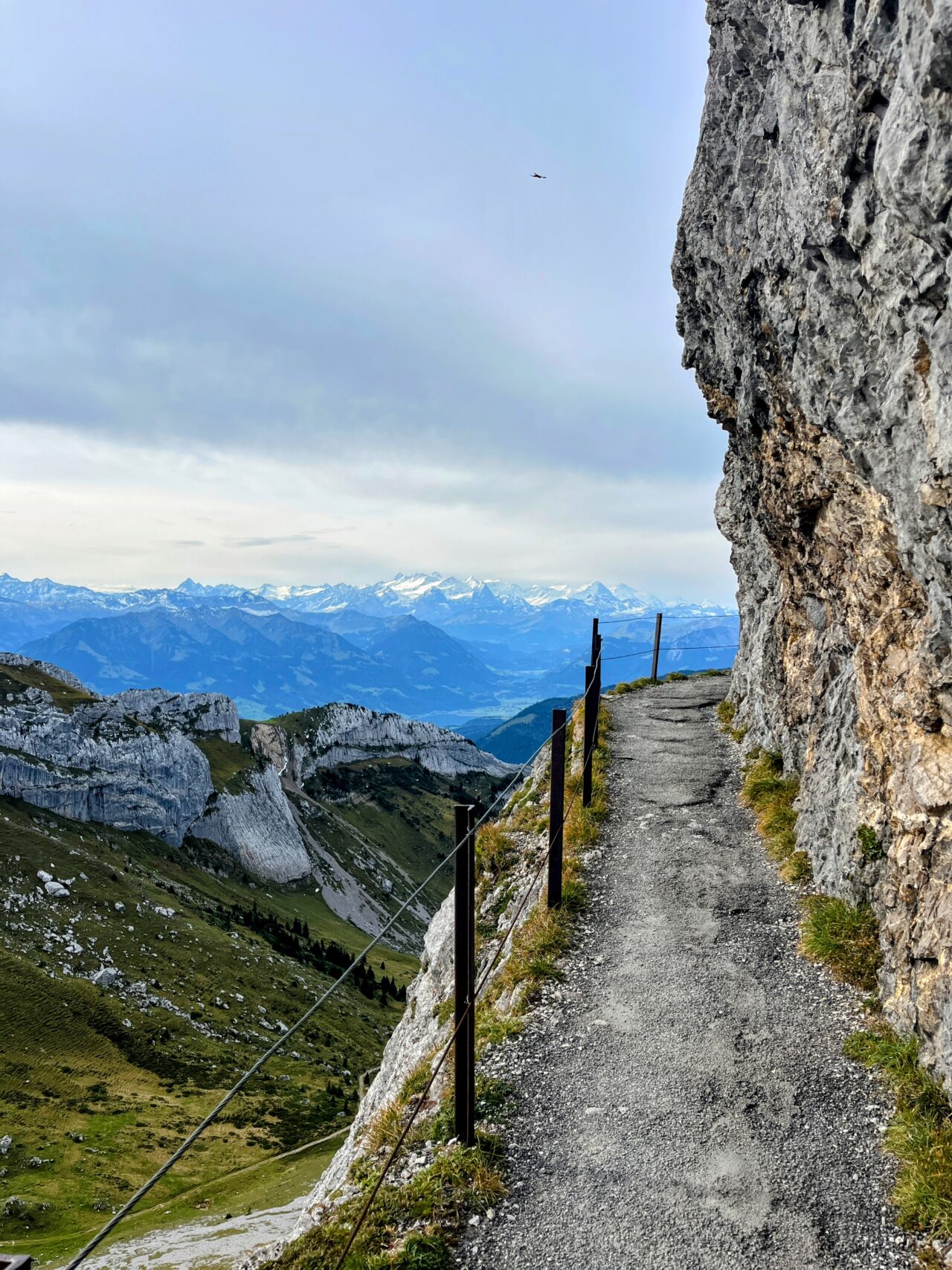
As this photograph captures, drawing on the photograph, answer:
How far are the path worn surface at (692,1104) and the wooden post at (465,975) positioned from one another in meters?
0.83

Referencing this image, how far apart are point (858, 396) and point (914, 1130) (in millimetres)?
9321

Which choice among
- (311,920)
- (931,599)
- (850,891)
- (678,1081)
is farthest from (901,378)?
(311,920)

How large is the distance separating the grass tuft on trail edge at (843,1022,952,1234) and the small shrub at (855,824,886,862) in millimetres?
2669

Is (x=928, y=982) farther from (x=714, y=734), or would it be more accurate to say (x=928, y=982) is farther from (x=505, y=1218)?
(x=714, y=734)

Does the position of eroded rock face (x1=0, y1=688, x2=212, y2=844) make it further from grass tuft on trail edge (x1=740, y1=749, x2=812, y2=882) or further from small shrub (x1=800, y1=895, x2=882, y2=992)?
small shrub (x1=800, y1=895, x2=882, y2=992)

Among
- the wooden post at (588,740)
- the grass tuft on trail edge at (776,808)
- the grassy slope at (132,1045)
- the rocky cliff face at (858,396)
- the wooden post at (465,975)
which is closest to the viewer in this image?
the rocky cliff face at (858,396)

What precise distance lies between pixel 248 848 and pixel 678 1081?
186 metres

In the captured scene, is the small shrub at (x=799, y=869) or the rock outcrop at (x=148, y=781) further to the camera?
the rock outcrop at (x=148, y=781)

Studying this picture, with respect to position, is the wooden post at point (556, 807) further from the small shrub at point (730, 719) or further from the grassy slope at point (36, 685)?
the grassy slope at point (36, 685)

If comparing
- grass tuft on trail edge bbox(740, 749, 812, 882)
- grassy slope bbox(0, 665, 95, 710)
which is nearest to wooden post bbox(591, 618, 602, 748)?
grass tuft on trail edge bbox(740, 749, 812, 882)

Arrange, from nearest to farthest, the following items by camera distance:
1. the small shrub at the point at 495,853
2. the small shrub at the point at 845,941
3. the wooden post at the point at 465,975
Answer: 1. the wooden post at the point at 465,975
2. the small shrub at the point at 845,941
3. the small shrub at the point at 495,853

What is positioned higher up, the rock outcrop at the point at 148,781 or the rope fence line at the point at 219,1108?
the rope fence line at the point at 219,1108

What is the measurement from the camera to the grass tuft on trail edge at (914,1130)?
7105 mm

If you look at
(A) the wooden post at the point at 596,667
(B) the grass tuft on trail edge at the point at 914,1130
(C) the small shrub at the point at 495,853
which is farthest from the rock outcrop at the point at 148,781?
(B) the grass tuft on trail edge at the point at 914,1130
